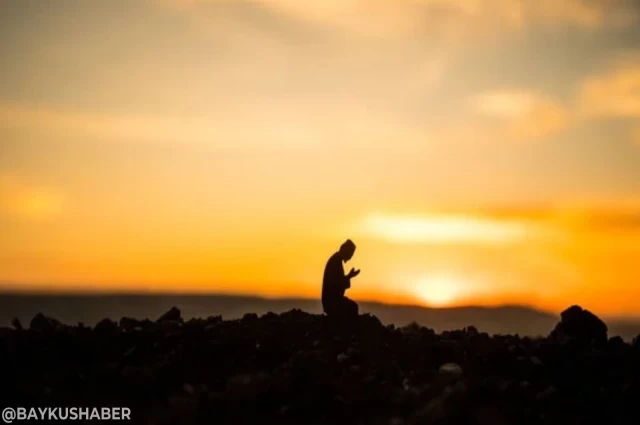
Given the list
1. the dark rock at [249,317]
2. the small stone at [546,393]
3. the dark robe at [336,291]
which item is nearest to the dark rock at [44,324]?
the dark rock at [249,317]

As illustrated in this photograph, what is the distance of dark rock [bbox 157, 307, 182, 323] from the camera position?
21938 millimetres

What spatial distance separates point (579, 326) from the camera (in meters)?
23.9

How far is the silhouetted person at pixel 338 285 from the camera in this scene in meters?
22.3

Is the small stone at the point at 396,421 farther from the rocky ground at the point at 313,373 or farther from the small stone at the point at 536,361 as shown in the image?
the small stone at the point at 536,361

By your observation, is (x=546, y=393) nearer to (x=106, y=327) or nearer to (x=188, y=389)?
(x=188, y=389)

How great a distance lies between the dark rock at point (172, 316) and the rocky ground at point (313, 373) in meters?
0.25

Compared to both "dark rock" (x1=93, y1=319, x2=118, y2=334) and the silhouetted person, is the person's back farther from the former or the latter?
"dark rock" (x1=93, y1=319, x2=118, y2=334)

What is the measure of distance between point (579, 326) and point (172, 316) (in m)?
11.4

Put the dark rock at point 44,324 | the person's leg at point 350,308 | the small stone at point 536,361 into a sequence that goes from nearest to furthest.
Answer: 1. the small stone at point 536,361
2. the dark rock at point 44,324
3. the person's leg at point 350,308

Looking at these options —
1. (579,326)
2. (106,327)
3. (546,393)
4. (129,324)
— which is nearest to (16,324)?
(106,327)

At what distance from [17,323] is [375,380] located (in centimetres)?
986

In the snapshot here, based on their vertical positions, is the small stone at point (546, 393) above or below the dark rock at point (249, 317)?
below

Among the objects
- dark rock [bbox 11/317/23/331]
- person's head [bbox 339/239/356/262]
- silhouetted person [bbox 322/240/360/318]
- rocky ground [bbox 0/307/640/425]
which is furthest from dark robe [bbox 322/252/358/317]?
dark rock [bbox 11/317/23/331]

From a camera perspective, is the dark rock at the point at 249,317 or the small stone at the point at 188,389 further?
the dark rock at the point at 249,317
